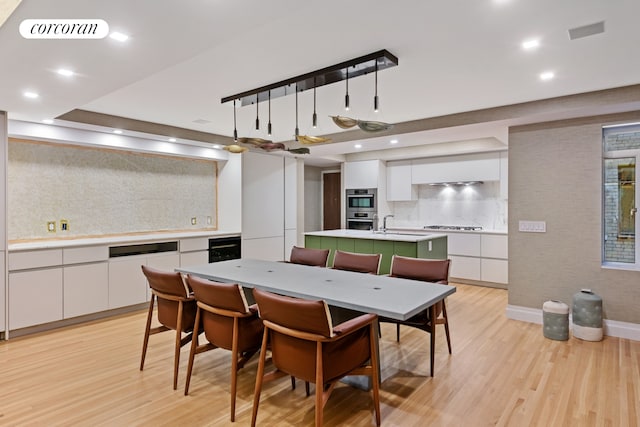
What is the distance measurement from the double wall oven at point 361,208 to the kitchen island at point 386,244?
6.52 feet

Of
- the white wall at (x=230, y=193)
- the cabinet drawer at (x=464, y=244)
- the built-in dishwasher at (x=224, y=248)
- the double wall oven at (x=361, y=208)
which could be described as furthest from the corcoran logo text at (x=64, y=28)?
the double wall oven at (x=361, y=208)

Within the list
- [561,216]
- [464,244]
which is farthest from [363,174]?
[561,216]

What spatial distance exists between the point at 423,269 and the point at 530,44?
1.95 m

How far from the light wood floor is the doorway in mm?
5071

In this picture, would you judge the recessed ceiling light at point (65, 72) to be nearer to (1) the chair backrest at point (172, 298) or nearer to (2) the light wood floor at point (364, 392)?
(1) the chair backrest at point (172, 298)

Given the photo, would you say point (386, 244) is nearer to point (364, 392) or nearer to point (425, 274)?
point (425, 274)

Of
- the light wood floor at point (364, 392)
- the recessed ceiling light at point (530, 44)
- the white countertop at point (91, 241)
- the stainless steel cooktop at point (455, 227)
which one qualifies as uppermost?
the recessed ceiling light at point (530, 44)

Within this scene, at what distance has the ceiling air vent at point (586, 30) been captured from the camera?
7.48 feet

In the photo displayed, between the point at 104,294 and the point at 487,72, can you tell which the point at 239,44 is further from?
the point at 104,294

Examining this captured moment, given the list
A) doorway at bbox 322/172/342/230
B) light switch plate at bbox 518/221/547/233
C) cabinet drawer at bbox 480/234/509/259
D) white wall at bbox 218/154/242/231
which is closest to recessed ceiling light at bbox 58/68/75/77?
white wall at bbox 218/154/242/231

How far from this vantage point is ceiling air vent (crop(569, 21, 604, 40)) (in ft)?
7.48

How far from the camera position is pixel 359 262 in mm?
3787

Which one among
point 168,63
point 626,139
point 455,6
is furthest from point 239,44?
point 626,139

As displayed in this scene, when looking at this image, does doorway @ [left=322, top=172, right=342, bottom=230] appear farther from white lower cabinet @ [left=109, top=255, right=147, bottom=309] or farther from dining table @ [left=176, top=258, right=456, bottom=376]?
dining table @ [left=176, top=258, right=456, bottom=376]
